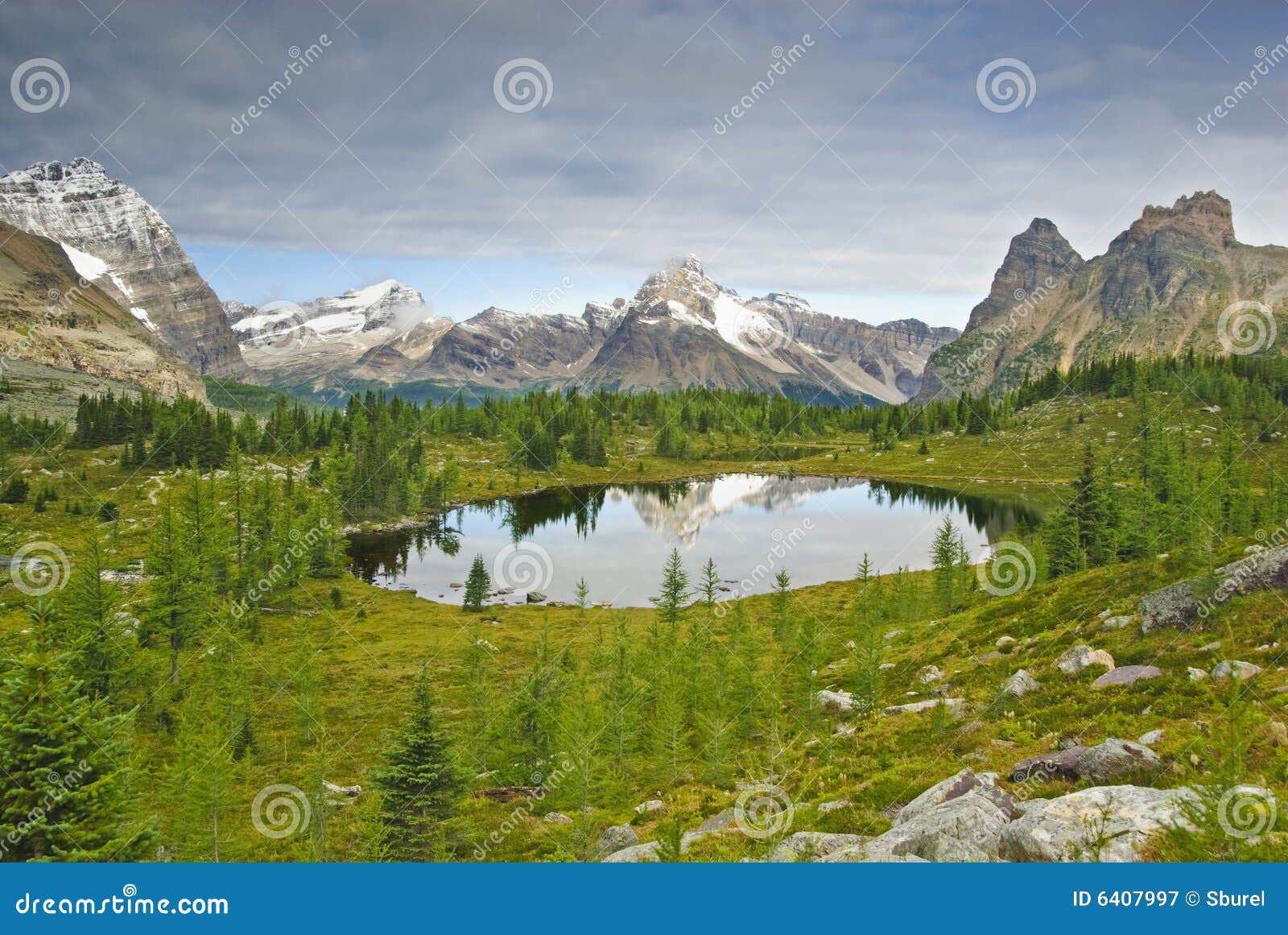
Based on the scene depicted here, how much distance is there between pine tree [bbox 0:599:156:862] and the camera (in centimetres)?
1548

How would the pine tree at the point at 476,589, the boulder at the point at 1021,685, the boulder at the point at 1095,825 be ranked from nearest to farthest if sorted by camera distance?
1. the boulder at the point at 1095,825
2. the boulder at the point at 1021,685
3. the pine tree at the point at 476,589

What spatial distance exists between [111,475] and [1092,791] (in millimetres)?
137027

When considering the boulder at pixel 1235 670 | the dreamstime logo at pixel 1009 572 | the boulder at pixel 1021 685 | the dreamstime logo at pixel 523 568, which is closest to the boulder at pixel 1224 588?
the boulder at pixel 1235 670

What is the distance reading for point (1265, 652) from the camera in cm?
1938

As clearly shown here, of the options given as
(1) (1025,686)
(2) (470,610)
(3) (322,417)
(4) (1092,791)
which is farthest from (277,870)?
(3) (322,417)

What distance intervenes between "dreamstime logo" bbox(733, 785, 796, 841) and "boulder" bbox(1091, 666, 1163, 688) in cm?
1091

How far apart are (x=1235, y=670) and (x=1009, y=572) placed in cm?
3886

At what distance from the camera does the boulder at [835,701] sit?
35.4 m

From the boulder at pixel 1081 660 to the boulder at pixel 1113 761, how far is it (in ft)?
31.1
